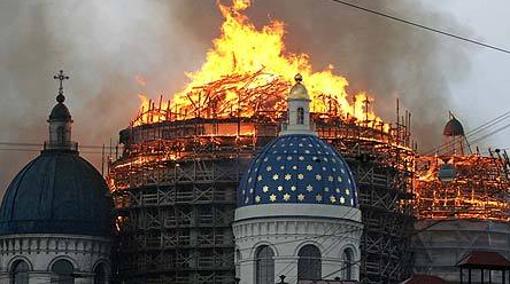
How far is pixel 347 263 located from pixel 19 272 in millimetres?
24118

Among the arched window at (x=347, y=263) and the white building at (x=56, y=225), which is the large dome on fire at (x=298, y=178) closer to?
the arched window at (x=347, y=263)

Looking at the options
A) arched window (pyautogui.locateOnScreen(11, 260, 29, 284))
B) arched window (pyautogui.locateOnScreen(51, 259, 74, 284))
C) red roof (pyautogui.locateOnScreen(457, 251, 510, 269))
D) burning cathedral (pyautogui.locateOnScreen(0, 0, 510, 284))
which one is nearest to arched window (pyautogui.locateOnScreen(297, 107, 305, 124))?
burning cathedral (pyautogui.locateOnScreen(0, 0, 510, 284))

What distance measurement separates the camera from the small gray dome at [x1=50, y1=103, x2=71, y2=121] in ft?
511

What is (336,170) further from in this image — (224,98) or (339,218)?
(224,98)

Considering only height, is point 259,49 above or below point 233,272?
above

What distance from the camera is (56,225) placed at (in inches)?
5925

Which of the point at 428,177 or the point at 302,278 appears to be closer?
the point at 302,278

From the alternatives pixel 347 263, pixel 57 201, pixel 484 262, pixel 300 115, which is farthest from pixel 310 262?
pixel 57 201

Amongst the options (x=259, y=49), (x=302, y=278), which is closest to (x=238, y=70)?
(x=259, y=49)

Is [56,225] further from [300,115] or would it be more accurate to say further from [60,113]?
[300,115]

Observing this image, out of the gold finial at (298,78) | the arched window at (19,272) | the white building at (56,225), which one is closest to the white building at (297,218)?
the gold finial at (298,78)

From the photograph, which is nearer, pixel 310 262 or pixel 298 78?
pixel 310 262

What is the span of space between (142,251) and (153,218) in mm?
2473

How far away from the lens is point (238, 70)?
154 metres
